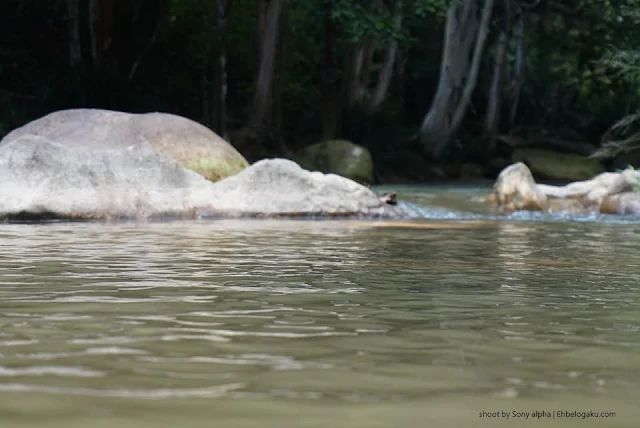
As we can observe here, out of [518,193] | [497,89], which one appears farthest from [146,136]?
[497,89]

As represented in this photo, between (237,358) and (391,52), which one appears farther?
(391,52)

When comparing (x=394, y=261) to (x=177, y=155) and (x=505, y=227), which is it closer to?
(x=505, y=227)

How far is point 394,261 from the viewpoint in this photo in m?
6.97

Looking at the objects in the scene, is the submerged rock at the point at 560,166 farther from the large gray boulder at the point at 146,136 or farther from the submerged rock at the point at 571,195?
the large gray boulder at the point at 146,136

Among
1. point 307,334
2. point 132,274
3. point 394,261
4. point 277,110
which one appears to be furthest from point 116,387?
point 277,110

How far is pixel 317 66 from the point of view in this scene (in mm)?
31375

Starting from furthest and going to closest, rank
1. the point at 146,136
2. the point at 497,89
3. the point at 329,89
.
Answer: the point at 497,89
the point at 329,89
the point at 146,136

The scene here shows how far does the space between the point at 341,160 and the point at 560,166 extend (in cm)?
890

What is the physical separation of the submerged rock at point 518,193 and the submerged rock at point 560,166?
11.9 m

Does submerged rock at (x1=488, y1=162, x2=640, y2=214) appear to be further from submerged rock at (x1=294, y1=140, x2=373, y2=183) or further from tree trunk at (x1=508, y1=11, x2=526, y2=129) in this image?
tree trunk at (x1=508, y1=11, x2=526, y2=129)

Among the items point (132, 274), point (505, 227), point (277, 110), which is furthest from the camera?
point (277, 110)

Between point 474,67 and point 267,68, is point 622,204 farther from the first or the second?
point 474,67

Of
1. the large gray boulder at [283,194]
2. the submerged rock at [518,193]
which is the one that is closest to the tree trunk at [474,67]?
the submerged rock at [518,193]

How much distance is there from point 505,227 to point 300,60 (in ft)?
66.2
